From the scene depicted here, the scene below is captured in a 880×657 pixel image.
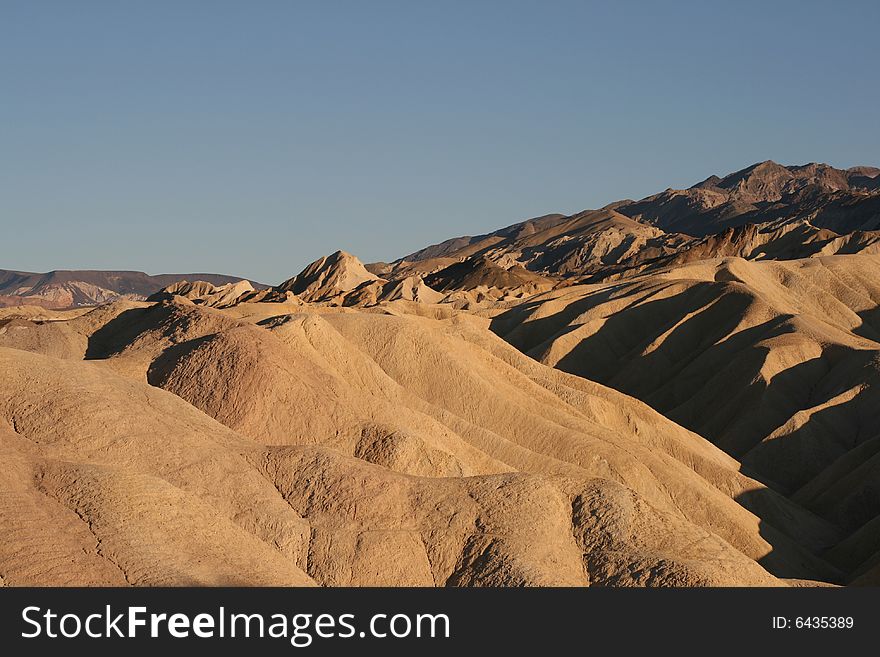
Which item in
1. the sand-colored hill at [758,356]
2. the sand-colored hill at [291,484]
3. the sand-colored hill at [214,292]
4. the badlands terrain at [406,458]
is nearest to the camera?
the sand-colored hill at [291,484]

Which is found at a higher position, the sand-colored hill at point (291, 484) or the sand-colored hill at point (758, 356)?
the sand-colored hill at point (758, 356)

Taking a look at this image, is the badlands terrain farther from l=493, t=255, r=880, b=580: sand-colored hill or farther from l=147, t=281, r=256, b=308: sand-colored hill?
l=147, t=281, r=256, b=308: sand-colored hill

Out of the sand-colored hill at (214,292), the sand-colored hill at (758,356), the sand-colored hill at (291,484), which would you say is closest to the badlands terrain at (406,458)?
the sand-colored hill at (291,484)

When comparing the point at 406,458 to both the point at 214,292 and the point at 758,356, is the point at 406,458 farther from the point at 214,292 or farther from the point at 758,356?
the point at 214,292

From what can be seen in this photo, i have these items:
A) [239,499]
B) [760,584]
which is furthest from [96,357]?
[760,584]

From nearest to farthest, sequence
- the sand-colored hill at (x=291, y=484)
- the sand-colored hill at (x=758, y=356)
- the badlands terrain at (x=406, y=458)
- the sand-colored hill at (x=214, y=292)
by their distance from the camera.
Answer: the sand-colored hill at (x=291, y=484)
the badlands terrain at (x=406, y=458)
the sand-colored hill at (x=758, y=356)
the sand-colored hill at (x=214, y=292)

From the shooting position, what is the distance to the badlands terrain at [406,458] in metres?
19.5

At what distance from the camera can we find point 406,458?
2805 cm

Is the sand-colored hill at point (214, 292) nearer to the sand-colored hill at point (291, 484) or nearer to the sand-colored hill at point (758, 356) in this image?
the sand-colored hill at point (758, 356)

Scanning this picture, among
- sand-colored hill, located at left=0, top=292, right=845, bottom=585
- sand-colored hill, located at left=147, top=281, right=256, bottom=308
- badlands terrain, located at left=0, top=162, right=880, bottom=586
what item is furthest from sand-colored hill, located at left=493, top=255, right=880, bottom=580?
sand-colored hill, located at left=147, top=281, right=256, bottom=308

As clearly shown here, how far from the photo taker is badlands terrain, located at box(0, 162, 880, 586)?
19.5 metres
